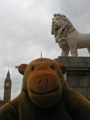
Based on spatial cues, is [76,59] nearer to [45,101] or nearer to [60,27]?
[60,27]

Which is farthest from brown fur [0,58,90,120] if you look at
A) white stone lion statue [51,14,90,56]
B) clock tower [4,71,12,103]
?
clock tower [4,71,12,103]

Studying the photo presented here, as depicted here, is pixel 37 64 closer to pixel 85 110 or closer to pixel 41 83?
pixel 41 83

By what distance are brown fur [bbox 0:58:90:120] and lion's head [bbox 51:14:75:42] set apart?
3.82 metres

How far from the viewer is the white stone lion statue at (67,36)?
5.77m

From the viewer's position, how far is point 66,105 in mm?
2154

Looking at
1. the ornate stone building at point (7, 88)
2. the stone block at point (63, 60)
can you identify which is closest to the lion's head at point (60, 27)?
the stone block at point (63, 60)

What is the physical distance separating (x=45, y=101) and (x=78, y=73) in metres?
3.78

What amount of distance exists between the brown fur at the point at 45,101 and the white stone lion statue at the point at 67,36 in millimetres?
3726

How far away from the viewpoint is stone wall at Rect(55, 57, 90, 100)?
205 inches

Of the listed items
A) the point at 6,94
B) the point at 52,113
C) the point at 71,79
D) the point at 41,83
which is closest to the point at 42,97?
the point at 41,83

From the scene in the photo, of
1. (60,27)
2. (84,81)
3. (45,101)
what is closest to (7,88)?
(60,27)

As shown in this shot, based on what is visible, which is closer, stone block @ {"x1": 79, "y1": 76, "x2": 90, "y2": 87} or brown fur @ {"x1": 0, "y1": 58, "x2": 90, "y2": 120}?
brown fur @ {"x1": 0, "y1": 58, "x2": 90, "y2": 120}

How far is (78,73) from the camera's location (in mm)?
5398

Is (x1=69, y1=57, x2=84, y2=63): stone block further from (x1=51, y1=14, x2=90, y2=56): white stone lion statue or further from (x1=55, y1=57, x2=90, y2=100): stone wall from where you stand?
(x1=51, y1=14, x2=90, y2=56): white stone lion statue
